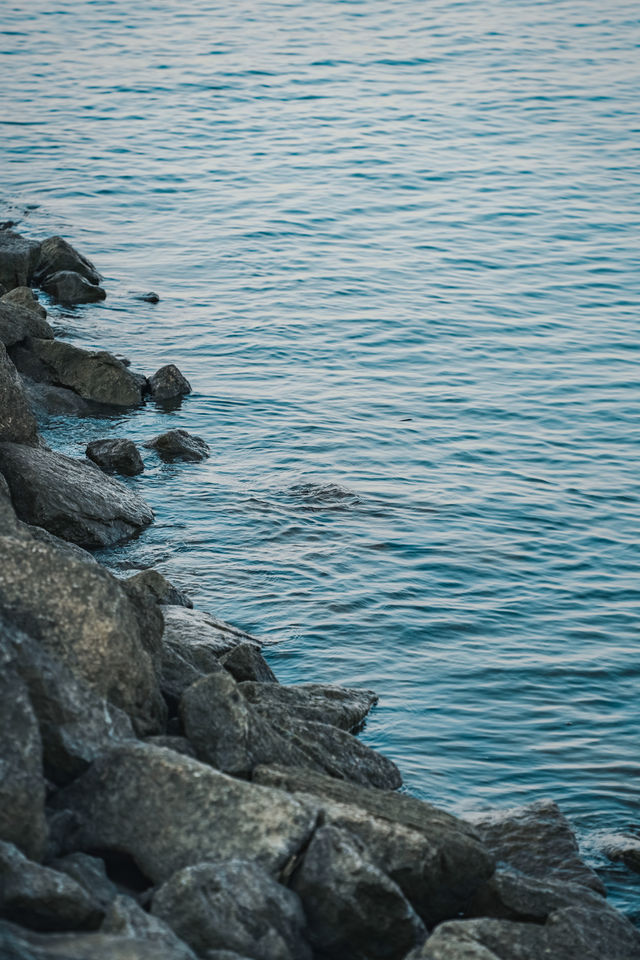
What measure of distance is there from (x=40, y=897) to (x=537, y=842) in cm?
465

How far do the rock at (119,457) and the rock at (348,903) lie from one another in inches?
380

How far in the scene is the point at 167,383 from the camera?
19.1 m

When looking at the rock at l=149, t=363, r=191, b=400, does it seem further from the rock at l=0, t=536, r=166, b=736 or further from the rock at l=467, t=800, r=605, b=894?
the rock at l=0, t=536, r=166, b=736

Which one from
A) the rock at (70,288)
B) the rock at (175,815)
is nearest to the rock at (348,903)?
the rock at (175,815)

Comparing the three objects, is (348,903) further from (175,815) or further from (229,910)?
(175,815)

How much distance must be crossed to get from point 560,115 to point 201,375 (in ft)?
74.3

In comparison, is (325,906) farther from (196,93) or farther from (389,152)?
(196,93)

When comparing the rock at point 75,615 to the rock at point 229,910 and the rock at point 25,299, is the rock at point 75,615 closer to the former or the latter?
the rock at point 229,910

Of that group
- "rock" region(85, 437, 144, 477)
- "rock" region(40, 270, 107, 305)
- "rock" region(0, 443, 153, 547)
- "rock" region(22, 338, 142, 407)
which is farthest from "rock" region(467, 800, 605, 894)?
"rock" region(40, 270, 107, 305)

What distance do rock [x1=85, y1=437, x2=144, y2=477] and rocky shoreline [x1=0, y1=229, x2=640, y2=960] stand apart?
638 centimetres

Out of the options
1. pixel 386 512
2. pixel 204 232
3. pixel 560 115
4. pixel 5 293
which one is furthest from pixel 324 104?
pixel 386 512

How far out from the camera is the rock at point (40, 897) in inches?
233

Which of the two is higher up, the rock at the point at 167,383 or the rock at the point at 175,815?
the rock at the point at 175,815

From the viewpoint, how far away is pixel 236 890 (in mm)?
6480
